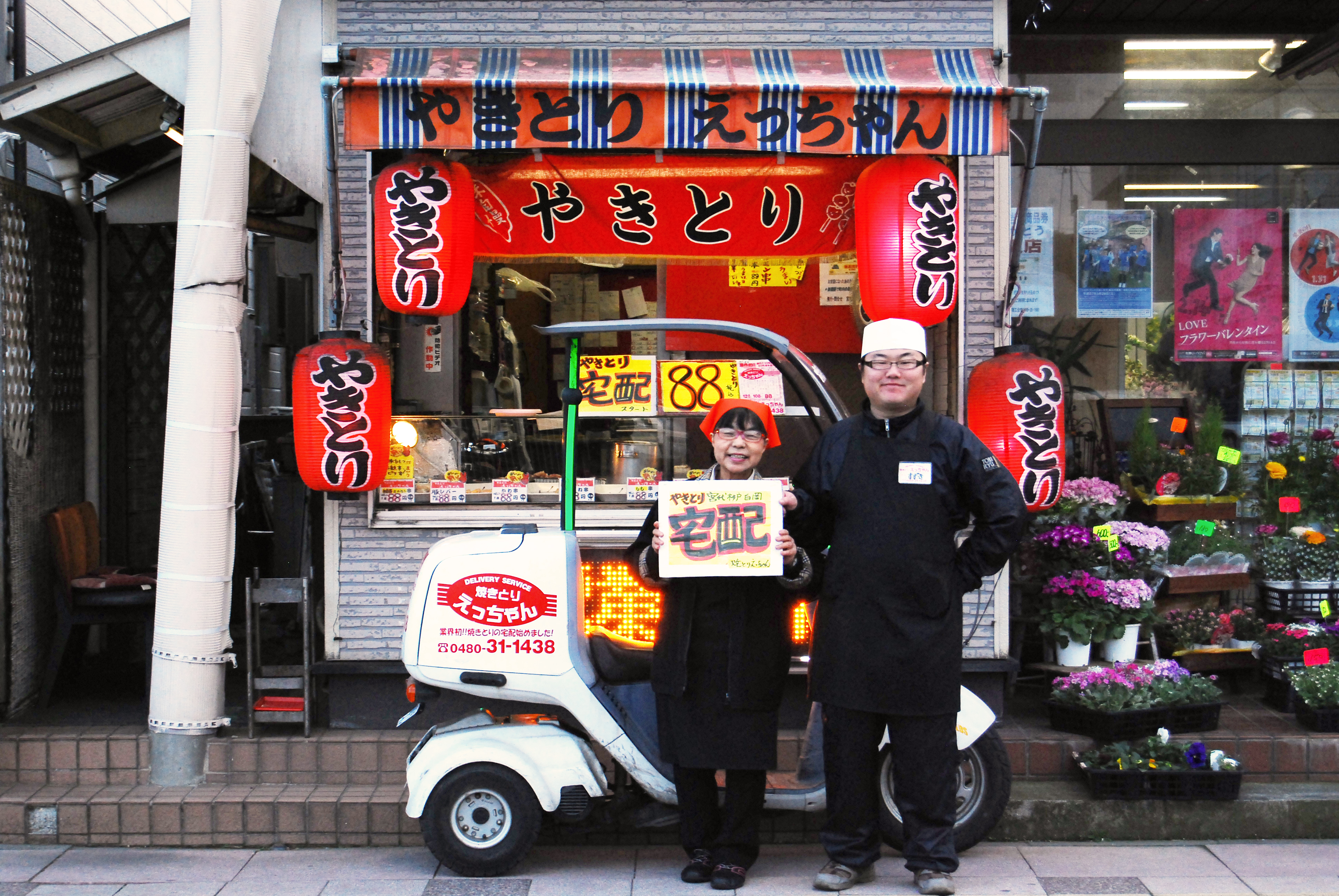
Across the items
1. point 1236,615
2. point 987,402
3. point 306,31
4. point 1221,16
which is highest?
Result: point 1221,16

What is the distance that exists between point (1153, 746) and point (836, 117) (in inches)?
142

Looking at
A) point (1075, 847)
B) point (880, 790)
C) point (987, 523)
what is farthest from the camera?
point (1075, 847)

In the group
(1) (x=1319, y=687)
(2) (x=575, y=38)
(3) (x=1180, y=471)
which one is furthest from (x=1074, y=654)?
→ (2) (x=575, y=38)

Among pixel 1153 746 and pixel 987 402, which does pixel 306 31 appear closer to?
pixel 987 402

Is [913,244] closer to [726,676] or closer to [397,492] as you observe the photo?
[726,676]

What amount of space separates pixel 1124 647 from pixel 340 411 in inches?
188

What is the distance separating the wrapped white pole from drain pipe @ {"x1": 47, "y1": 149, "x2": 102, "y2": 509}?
2.25 metres

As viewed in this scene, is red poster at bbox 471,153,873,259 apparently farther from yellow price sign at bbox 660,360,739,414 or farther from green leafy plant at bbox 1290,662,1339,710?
green leafy plant at bbox 1290,662,1339,710

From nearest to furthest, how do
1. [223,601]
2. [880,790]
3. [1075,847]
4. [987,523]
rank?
1. [987,523]
2. [880,790]
3. [1075,847]
4. [223,601]

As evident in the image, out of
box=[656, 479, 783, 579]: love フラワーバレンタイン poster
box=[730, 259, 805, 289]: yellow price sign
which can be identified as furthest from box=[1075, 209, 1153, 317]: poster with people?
box=[656, 479, 783, 579]: love フラワーバレンタイン poster

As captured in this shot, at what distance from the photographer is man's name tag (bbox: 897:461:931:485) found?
457 cm

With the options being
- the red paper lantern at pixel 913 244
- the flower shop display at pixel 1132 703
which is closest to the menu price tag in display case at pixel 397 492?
the red paper lantern at pixel 913 244

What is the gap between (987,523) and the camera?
180 inches

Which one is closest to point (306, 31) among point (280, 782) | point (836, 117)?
point (836, 117)
